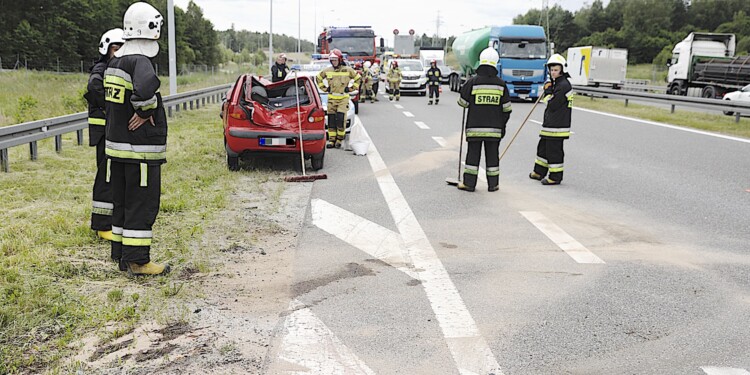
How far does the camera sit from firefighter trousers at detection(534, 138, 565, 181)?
9.98 m

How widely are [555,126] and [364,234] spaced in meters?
4.44

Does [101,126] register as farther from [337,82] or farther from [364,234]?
[337,82]

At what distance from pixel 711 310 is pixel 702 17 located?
103 metres

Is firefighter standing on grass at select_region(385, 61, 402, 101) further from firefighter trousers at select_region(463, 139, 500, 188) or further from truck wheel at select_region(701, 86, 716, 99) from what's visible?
firefighter trousers at select_region(463, 139, 500, 188)

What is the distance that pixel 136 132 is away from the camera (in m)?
5.33

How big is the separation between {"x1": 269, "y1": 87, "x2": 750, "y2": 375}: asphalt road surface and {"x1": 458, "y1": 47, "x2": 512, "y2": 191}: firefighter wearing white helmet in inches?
14.2

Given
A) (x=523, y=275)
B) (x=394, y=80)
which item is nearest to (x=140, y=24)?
(x=523, y=275)

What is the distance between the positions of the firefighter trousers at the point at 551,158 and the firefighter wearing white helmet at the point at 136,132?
6.16 m

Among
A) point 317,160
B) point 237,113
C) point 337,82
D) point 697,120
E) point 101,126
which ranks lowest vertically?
point 317,160

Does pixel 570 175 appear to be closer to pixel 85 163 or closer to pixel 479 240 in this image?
pixel 479 240

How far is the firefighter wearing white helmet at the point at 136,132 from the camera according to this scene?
5207 millimetres

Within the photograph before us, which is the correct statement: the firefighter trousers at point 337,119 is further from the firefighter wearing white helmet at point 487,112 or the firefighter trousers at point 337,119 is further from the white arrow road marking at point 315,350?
the white arrow road marking at point 315,350

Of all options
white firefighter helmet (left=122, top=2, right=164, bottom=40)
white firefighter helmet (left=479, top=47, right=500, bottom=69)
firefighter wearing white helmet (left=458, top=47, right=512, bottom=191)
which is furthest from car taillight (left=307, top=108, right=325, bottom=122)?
white firefighter helmet (left=122, top=2, right=164, bottom=40)

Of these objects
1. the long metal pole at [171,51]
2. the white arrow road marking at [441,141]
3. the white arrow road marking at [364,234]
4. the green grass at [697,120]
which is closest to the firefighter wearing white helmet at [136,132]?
the white arrow road marking at [364,234]
